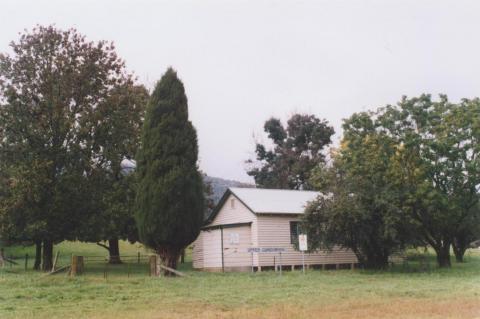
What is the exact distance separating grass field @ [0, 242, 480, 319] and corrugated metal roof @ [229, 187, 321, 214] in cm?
998

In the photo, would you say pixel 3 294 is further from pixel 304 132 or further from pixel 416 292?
pixel 304 132

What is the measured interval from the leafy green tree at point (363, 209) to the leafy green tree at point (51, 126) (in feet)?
43.8

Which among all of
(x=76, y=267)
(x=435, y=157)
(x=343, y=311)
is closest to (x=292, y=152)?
(x=435, y=157)

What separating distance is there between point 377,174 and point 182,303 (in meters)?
17.2

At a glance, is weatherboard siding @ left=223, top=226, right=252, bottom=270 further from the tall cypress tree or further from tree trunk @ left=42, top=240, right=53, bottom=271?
tree trunk @ left=42, top=240, right=53, bottom=271

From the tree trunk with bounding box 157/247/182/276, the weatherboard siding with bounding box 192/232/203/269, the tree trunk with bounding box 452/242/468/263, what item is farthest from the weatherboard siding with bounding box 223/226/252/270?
the tree trunk with bounding box 452/242/468/263

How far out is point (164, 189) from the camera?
84.2ft

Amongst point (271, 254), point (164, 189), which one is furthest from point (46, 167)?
point (271, 254)

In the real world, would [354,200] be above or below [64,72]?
below

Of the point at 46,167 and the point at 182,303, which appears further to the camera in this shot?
the point at 46,167

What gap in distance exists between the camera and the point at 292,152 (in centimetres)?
6150

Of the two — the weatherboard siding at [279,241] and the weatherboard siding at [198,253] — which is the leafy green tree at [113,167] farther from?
the weatherboard siding at [279,241]

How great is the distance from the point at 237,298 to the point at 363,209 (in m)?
13.4

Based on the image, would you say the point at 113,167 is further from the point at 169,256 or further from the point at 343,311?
the point at 343,311
